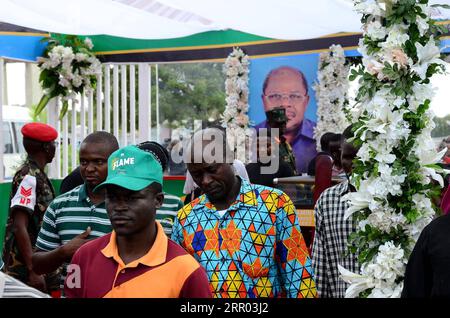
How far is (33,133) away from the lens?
591 centimetres

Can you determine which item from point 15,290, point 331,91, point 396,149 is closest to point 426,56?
point 396,149

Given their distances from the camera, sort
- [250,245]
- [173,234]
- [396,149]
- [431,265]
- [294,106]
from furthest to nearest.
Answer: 1. [294,106]
2. [396,149]
3. [173,234]
4. [250,245]
5. [431,265]

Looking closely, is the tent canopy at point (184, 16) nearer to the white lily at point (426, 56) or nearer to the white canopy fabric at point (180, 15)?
the white canopy fabric at point (180, 15)

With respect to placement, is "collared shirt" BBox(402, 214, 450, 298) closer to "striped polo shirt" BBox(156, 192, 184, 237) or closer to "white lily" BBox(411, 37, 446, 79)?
"striped polo shirt" BBox(156, 192, 184, 237)

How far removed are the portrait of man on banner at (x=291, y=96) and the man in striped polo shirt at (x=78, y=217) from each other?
23.9 feet

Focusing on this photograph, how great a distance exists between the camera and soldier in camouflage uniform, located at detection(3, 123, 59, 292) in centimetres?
533

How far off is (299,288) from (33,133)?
3029mm

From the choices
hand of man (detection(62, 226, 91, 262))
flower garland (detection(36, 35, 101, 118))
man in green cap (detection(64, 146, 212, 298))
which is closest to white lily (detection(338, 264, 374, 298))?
hand of man (detection(62, 226, 91, 262))

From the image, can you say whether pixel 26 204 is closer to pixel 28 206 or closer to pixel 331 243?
pixel 28 206

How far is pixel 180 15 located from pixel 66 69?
277 centimetres

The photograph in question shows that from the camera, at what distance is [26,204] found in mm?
5430

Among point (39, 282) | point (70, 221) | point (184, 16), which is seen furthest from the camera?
point (184, 16)
